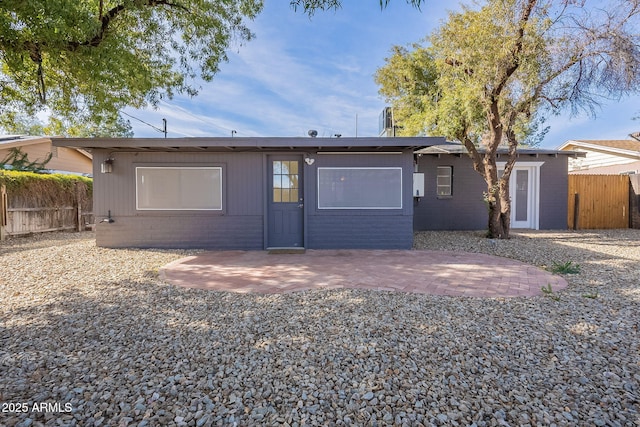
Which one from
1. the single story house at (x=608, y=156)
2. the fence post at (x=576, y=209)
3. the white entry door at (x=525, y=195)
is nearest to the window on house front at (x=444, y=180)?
the white entry door at (x=525, y=195)

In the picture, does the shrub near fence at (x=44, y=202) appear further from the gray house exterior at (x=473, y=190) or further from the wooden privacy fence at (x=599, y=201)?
the wooden privacy fence at (x=599, y=201)

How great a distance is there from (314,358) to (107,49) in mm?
5378

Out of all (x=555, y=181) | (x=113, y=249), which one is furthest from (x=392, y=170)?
(x=555, y=181)

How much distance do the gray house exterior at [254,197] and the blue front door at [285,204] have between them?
2 cm

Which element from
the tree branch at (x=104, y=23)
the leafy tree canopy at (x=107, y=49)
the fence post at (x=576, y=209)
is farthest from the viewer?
the fence post at (x=576, y=209)

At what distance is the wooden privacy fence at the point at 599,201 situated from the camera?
11195 millimetres

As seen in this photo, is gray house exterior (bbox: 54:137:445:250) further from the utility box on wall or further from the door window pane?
the utility box on wall

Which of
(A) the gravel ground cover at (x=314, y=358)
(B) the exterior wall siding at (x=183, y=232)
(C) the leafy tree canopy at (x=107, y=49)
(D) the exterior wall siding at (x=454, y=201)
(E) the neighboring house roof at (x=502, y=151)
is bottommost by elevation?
(A) the gravel ground cover at (x=314, y=358)

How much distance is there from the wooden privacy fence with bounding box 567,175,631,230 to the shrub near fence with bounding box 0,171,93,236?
55.5 ft

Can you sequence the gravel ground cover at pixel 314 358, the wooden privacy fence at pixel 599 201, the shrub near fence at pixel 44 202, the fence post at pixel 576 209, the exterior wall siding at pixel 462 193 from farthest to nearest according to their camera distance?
the wooden privacy fence at pixel 599 201 → the fence post at pixel 576 209 → the exterior wall siding at pixel 462 193 → the shrub near fence at pixel 44 202 → the gravel ground cover at pixel 314 358

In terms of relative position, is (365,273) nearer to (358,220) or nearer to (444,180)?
(358,220)

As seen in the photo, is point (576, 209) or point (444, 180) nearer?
point (444, 180)

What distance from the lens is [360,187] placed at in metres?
7.23

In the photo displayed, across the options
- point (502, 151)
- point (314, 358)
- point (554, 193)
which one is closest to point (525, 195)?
point (554, 193)
